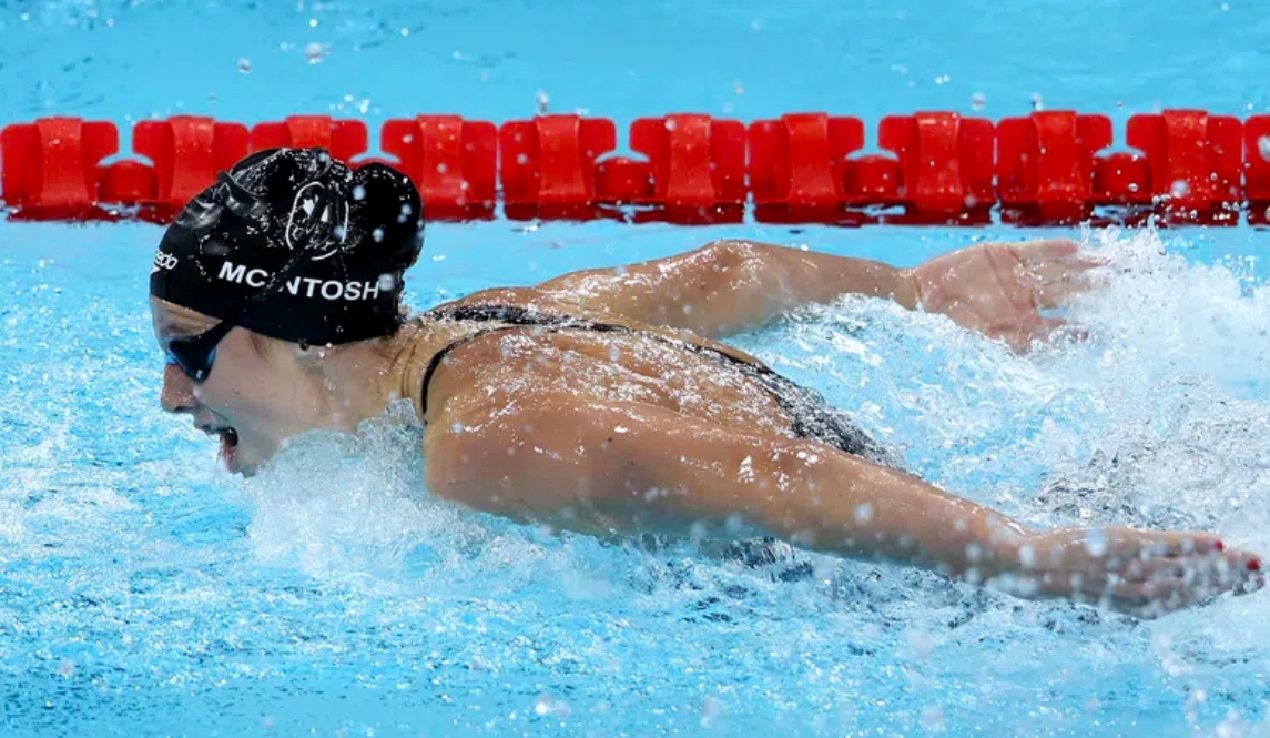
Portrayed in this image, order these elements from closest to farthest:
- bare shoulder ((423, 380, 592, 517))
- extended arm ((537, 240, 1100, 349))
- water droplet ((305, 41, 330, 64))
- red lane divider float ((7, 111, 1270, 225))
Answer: bare shoulder ((423, 380, 592, 517)) → extended arm ((537, 240, 1100, 349)) → red lane divider float ((7, 111, 1270, 225)) → water droplet ((305, 41, 330, 64))

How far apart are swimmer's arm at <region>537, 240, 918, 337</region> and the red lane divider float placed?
167 cm

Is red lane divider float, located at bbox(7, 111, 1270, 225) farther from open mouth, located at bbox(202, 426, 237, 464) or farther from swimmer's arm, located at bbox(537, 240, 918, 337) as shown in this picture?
open mouth, located at bbox(202, 426, 237, 464)

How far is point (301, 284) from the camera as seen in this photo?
2.22 meters

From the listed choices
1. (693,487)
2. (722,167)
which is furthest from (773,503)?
(722,167)

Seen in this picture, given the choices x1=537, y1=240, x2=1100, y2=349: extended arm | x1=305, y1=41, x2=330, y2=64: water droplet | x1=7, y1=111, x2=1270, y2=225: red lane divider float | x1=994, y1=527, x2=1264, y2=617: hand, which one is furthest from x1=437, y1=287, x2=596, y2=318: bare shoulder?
x1=305, y1=41, x2=330, y2=64: water droplet

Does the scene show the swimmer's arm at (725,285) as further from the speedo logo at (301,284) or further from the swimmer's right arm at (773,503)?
the swimmer's right arm at (773,503)

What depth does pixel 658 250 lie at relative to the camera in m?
4.62

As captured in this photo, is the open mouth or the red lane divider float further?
the red lane divider float

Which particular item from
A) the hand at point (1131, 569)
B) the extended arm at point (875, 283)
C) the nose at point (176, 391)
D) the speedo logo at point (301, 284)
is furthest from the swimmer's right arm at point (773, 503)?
the extended arm at point (875, 283)

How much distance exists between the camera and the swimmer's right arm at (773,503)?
5.98 ft

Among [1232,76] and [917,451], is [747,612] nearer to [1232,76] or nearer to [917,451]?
[917,451]

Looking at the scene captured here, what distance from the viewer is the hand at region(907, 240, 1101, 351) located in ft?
10.1

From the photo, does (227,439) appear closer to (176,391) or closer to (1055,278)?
(176,391)

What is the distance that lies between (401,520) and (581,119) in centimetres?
263
